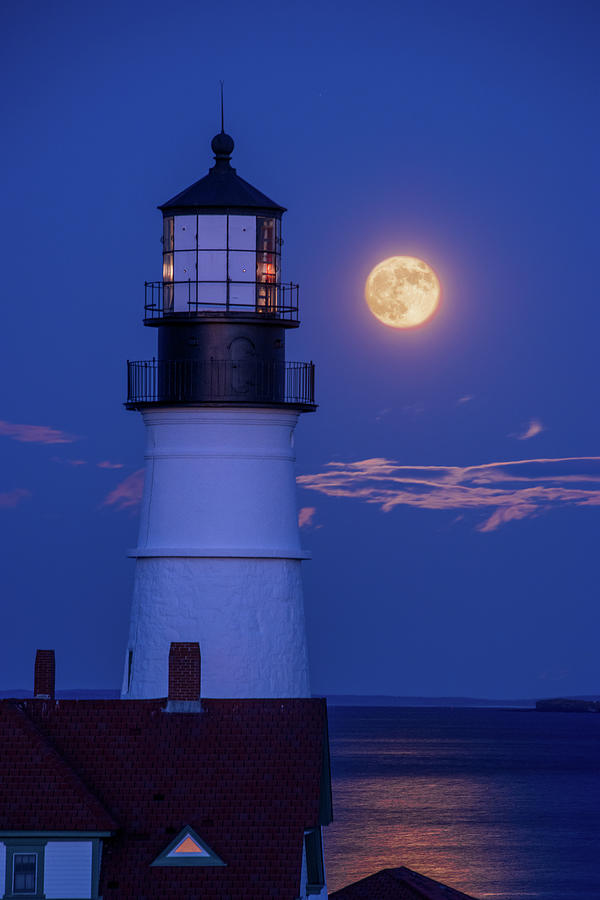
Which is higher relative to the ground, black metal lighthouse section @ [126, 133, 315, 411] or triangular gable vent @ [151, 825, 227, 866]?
black metal lighthouse section @ [126, 133, 315, 411]

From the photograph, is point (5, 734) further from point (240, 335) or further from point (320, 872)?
point (240, 335)

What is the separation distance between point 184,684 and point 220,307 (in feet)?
23.9

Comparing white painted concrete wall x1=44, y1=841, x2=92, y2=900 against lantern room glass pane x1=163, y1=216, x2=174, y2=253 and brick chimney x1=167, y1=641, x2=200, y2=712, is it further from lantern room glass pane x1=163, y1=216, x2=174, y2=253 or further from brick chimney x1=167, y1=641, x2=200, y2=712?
lantern room glass pane x1=163, y1=216, x2=174, y2=253

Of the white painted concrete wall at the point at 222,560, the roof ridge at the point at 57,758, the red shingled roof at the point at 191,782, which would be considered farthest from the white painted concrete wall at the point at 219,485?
the roof ridge at the point at 57,758

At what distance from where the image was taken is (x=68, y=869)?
27.1 metres

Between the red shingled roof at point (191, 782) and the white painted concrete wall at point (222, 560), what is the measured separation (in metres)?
3.79

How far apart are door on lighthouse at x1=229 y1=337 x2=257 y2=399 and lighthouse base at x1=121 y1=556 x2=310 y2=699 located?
2.88 metres

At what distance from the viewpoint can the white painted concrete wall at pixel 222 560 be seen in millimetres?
33094

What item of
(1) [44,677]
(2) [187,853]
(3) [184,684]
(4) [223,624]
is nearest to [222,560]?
(4) [223,624]

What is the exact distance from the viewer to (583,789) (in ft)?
372

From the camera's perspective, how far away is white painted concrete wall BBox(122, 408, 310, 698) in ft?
109

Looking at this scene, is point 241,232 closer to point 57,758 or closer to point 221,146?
point 221,146

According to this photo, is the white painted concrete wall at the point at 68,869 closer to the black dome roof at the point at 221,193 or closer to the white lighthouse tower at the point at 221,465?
the white lighthouse tower at the point at 221,465

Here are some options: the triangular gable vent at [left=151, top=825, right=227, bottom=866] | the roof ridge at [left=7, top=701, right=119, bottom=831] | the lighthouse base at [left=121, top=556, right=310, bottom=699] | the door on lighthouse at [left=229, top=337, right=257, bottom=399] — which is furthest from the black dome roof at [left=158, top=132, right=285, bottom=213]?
the triangular gable vent at [left=151, top=825, right=227, bottom=866]
